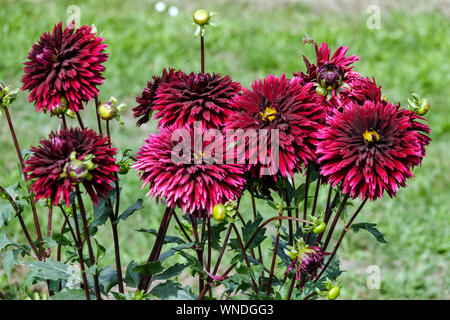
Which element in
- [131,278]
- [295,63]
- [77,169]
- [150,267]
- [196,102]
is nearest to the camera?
[77,169]

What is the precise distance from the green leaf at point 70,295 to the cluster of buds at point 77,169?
1.26 ft

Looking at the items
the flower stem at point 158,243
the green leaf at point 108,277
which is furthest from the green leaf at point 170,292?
the green leaf at point 108,277

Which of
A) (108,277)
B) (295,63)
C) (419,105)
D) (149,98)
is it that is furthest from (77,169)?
(295,63)

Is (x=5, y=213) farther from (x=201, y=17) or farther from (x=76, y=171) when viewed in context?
(x=201, y=17)

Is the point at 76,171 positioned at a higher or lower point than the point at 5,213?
higher

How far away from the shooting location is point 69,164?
978 millimetres

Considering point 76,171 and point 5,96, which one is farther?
point 5,96

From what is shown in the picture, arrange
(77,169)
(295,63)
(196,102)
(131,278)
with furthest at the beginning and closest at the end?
(295,63), (131,278), (196,102), (77,169)

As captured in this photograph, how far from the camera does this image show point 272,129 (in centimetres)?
104

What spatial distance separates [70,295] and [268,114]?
620mm

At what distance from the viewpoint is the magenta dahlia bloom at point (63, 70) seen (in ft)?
3.64

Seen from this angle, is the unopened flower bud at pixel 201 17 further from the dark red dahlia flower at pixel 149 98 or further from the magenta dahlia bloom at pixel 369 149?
the magenta dahlia bloom at pixel 369 149

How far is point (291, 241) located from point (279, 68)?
10.3ft

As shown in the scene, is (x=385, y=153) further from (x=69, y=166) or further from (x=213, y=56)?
(x=213, y=56)
